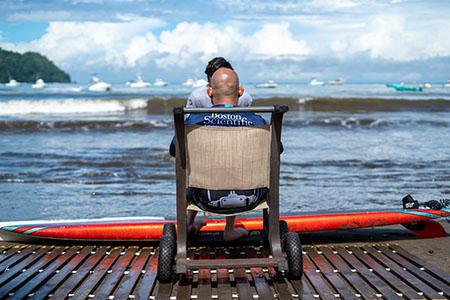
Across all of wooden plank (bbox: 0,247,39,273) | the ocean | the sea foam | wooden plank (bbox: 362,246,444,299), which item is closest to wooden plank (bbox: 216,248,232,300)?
wooden plank (bbox: 362,246,444,299)

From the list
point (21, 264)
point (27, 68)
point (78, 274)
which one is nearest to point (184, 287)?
point (78, 274)

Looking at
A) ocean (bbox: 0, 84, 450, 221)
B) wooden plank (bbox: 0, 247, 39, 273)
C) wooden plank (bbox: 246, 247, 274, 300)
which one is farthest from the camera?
ocean (bbox: 0, 84, 450, 221)

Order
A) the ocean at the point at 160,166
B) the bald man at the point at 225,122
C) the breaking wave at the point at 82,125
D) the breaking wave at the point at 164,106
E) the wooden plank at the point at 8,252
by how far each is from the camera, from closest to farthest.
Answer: the bald man at the point at 225,122, the wooden plank at the point at 8,252, the ocean at the point at 160,166, the breaking wave at the point at 82,125, the breaking wave at the point at 164,106

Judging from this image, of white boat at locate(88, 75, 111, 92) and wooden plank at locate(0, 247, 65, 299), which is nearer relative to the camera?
wooden plank at locate(0, 247, 65, 299)

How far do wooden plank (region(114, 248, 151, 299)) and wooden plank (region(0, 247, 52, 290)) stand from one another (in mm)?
786

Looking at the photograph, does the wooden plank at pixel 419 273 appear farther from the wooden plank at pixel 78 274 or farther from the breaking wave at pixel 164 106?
the breaking wave at pixel 164 106

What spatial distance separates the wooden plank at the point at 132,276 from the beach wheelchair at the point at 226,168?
25cm

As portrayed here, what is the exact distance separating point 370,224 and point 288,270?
1.76m

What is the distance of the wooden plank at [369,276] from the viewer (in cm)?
422

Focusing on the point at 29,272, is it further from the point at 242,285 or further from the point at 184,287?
the point at 242,285

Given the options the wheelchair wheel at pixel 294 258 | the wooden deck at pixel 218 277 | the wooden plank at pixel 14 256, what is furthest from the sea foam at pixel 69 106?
the wheelchair wheel at pixel 294 258

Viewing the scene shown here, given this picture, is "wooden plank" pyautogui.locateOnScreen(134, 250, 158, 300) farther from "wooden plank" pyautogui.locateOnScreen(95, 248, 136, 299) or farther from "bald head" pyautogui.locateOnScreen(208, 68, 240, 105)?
"bald head" pyautogui.locateOnScreen(208, 68, 240, 105)

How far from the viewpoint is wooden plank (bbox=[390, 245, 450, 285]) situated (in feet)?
15.1

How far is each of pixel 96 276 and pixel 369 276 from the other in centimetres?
202
